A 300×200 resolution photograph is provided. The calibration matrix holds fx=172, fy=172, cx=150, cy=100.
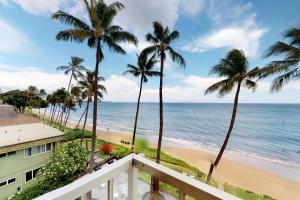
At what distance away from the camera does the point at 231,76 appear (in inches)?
456

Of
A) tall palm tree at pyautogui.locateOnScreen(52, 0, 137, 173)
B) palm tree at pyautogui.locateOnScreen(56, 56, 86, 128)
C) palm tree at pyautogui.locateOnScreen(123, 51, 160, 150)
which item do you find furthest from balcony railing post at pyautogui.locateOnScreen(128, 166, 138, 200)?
palm tree at pyautogui.locateOnScreen(56, 56, 86, 128)

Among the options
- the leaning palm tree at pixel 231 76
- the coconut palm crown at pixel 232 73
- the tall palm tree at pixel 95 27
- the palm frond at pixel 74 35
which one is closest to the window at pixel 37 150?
the tall palm tree at pixel 95 27

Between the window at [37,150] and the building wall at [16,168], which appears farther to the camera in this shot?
the window at [37,150]

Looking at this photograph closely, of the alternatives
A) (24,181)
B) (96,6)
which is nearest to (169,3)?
(96,6)

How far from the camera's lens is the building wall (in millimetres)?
9883

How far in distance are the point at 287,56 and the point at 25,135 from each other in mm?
16329

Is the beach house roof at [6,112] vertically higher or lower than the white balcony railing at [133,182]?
lower

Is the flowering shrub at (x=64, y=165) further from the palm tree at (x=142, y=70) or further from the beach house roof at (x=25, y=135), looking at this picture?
the palm tree at (x=142, y=70)

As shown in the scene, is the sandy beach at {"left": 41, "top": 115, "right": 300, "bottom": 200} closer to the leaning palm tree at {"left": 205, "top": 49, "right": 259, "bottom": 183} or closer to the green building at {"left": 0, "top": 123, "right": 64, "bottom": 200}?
the leaning palm tree at {"left": 205, "top": 49, "right": 259, "bottom": 183}

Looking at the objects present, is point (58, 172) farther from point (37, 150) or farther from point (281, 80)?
point (281, 80)

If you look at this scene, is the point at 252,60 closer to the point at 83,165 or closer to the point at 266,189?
the point at 266,189

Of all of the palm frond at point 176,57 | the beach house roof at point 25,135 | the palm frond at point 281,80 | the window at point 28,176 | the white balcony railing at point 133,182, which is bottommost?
the window at point 28,176

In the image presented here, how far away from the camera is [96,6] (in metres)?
10.2

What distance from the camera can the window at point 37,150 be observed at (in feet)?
36.5
